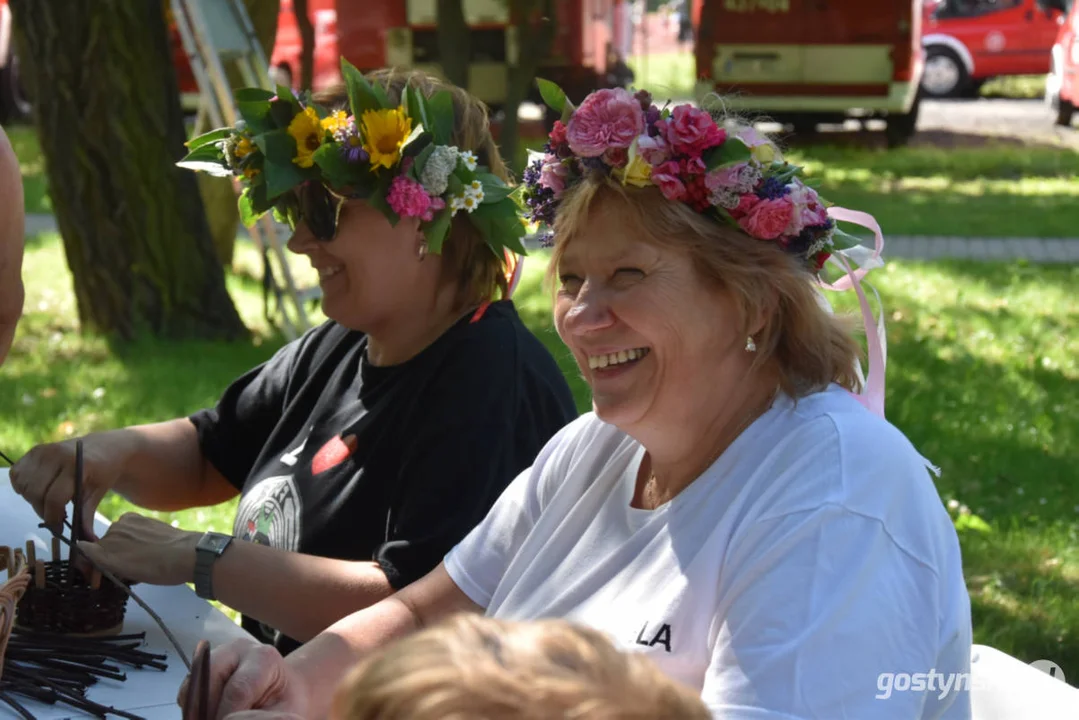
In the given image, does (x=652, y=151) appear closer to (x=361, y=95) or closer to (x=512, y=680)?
(x=361, y=95)

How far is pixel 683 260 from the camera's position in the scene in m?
2.05

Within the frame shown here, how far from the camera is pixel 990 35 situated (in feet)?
65.1

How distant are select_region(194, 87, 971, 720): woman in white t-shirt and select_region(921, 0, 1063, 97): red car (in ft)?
61.9

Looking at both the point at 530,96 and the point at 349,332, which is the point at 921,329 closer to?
the point at 349,332

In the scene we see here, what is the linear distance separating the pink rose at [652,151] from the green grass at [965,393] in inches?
59.8

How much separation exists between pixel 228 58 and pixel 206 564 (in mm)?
5780

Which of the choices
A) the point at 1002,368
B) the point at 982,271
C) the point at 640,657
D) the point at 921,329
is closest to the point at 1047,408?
the point at 1002,368

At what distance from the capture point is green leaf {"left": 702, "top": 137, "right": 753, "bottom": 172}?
6.69 feet

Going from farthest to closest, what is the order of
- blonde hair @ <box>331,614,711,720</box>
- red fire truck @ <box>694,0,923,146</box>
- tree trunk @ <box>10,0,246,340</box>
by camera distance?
1. red fire truck @ <box>694,0,923,146</box>
2. tree trunk @ <box>10,0,246,340</box>
3. blonde hair @ <box>331,614,711,720</box>

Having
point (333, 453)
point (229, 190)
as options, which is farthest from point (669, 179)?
point (229, 190)

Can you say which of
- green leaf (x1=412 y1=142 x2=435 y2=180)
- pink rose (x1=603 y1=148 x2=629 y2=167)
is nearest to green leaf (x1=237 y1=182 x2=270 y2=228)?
green leaf (x1=412 y1=142 x2=435 y2=180)

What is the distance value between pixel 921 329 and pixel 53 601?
19.8ft

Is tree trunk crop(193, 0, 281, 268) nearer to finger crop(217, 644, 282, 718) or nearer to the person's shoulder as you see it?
finger crop(217, 644, 282, 718)

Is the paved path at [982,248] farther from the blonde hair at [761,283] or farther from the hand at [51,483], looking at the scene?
the blonde hair at [761,283]
